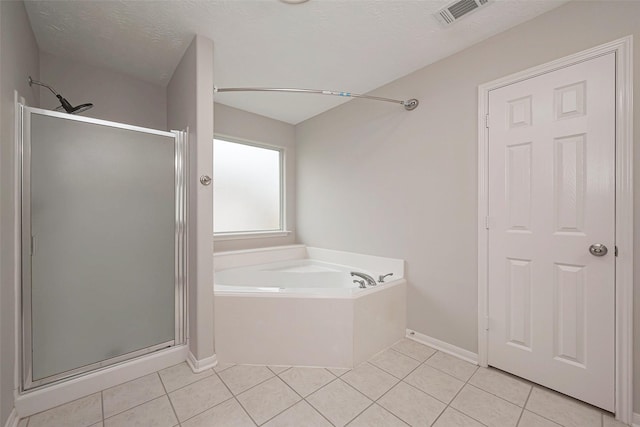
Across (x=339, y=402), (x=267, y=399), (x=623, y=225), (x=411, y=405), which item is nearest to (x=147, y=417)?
(x=267, y=399)

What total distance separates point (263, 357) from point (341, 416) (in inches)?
28.3

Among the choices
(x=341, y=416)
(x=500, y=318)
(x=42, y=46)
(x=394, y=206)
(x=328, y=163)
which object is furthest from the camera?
(x=328, y=163)

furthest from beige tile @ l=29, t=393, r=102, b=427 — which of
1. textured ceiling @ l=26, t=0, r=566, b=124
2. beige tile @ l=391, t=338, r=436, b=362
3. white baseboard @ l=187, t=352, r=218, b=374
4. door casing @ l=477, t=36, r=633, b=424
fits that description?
door casing @ l=477, t=36, r=633, b=424

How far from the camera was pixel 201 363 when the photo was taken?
1805mm

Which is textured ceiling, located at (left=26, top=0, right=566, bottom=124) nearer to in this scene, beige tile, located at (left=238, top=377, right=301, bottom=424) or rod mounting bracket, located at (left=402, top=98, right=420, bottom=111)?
rod mounting bracket, located at (left=402, top=98, right=420, bottom=111)

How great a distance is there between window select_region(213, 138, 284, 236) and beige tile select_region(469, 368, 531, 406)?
2562mm

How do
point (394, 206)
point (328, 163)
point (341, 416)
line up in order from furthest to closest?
1. point (328, 163)
2. point (394, 206)
3. point (341, 416)

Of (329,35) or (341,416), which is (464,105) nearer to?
(329,35)

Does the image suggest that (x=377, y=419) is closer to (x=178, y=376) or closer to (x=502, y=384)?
(x=502, y=384)

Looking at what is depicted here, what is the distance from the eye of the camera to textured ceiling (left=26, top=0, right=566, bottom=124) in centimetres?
156

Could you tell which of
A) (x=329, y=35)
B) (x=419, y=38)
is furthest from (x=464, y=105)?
(x=329, y=35)

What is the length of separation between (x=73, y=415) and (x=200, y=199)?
1371 millimetres

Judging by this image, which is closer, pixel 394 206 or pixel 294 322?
pixel 294 322

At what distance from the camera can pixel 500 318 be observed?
1786 millimetres
